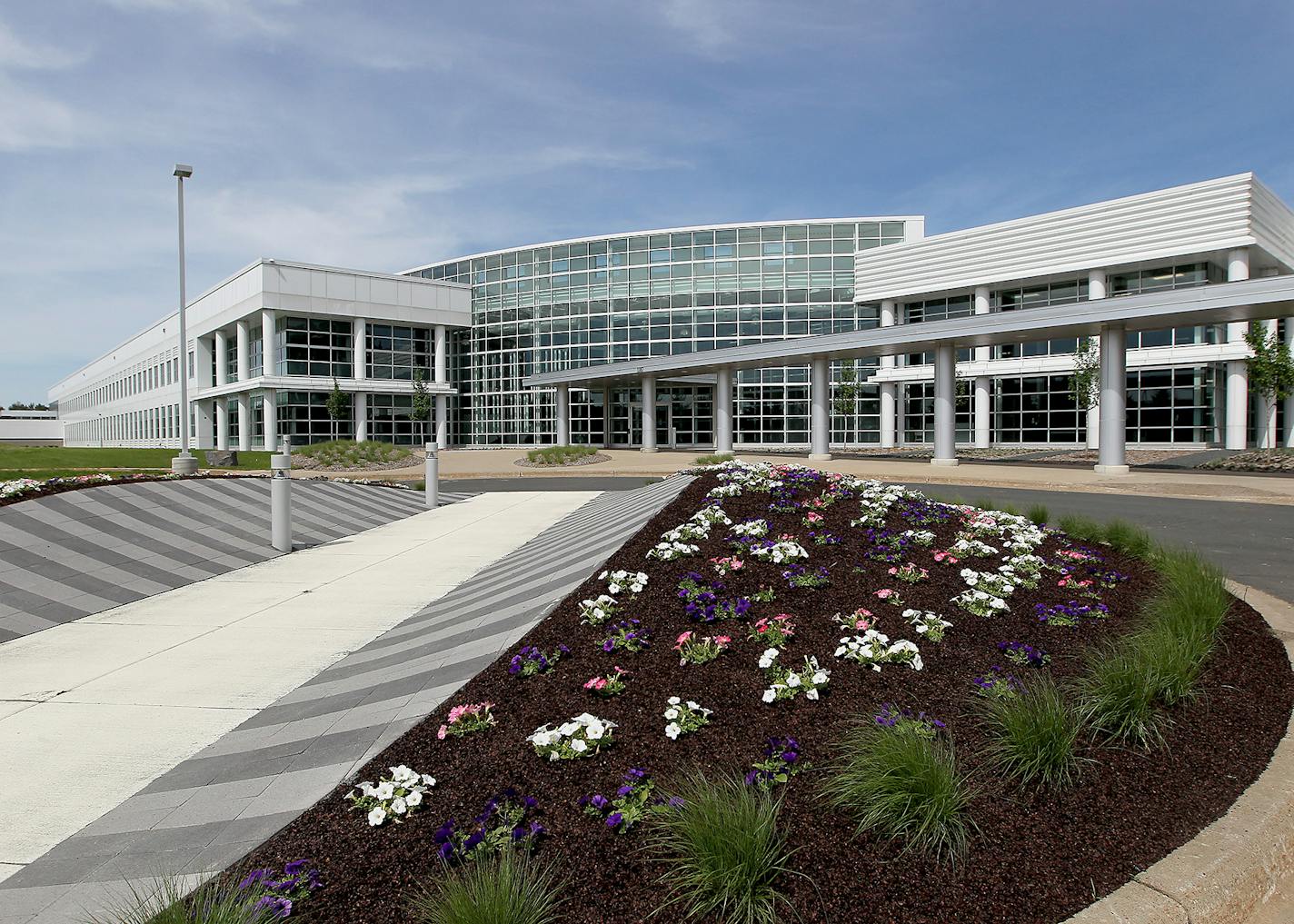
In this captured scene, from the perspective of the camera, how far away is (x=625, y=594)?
5.43 metres

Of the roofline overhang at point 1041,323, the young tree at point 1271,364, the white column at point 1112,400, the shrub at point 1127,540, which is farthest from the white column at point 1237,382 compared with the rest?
the shrub at point 1127,540

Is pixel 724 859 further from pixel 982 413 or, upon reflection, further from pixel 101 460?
pixel 982 413

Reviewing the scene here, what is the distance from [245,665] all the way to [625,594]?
109 inches

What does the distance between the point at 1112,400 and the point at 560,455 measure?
A: 2101cm

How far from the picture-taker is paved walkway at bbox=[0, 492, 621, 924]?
309 cm

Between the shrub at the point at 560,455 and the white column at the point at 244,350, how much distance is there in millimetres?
26779

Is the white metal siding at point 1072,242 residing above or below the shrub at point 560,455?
above

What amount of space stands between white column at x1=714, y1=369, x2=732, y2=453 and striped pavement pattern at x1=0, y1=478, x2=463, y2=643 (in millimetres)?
27946

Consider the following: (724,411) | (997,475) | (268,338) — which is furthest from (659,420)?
(997,475)

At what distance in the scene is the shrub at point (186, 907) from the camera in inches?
87.3

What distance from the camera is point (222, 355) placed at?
55375 millimetres

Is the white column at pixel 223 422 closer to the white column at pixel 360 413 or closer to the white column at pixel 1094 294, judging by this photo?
the white column at pixel 360 413

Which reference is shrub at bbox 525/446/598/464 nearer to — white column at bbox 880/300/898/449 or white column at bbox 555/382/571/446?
white column at bbox 555/382/571/446

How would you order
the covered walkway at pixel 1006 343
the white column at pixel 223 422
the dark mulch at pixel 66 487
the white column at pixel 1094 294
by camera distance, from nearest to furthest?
the dark mulch at pixel 66 487 → the covered walkway at pixel 1006 343 → the white column at pixel 1094 294 → the white column at pixel 223 422
